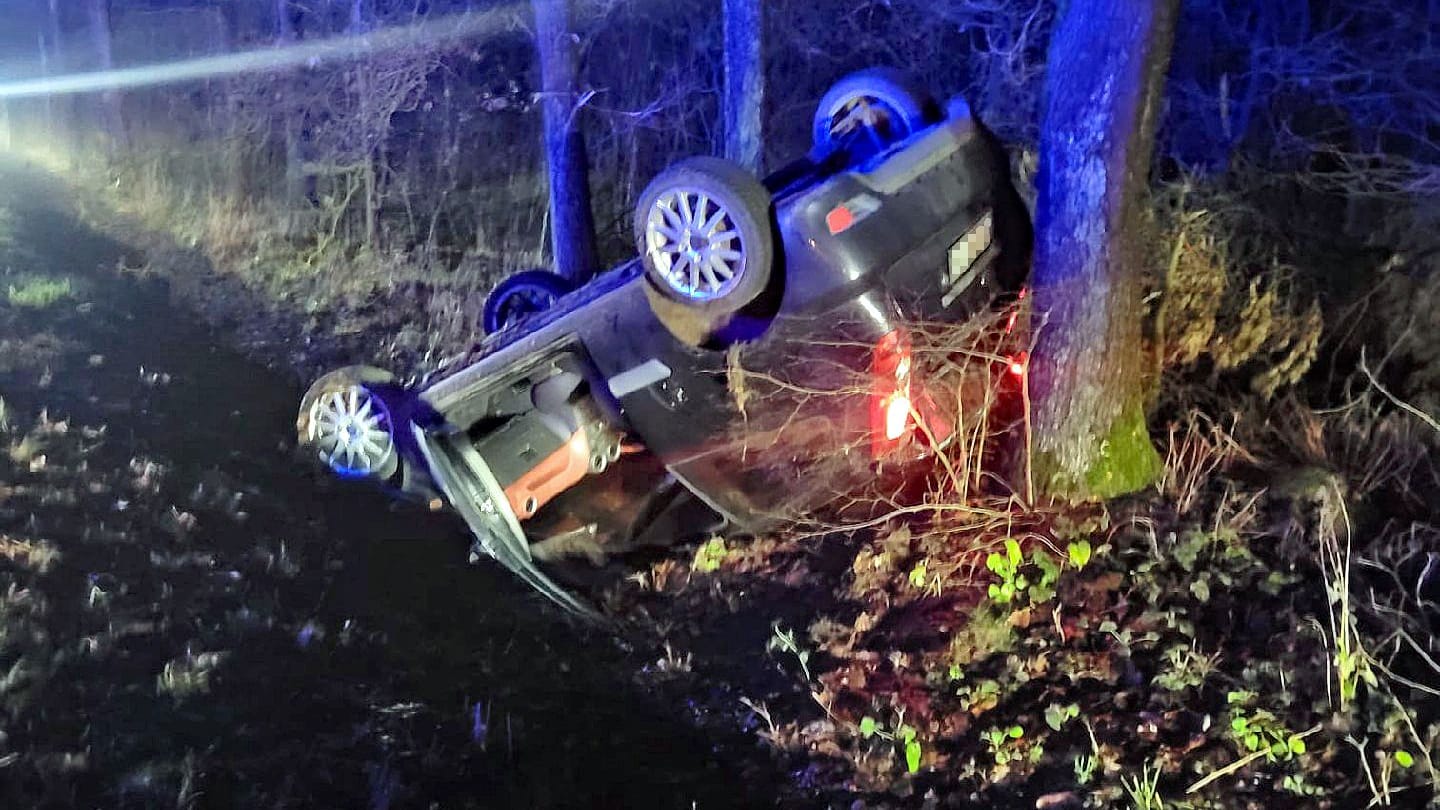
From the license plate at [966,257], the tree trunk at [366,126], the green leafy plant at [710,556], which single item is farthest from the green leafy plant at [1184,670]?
the tree trunk at [366,126]

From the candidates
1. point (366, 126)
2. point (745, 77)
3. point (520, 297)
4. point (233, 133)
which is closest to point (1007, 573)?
point (520, 297)

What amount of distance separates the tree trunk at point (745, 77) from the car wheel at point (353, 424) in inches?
123

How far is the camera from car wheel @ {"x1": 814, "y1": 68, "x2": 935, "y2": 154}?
5082 millimetres

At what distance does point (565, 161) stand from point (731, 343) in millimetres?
4441

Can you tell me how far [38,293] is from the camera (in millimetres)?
8758

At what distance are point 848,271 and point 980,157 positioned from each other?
1.00m

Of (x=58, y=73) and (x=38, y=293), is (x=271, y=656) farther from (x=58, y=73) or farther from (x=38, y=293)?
(x=58, y=73)

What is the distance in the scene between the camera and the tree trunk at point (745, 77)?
7.43 m

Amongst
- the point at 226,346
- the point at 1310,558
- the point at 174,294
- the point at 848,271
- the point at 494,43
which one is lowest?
the point at 1310,558

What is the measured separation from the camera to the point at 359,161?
436 inches

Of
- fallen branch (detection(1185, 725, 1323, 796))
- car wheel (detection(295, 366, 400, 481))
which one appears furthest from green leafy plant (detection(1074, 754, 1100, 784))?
car wheel (detection(295, 366, 400, 481))

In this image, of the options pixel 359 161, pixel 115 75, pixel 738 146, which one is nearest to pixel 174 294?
pixel 359 161

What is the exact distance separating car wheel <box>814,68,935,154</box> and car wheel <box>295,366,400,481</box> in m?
2.64

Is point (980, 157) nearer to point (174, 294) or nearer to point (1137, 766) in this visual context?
point (1137, 766)
